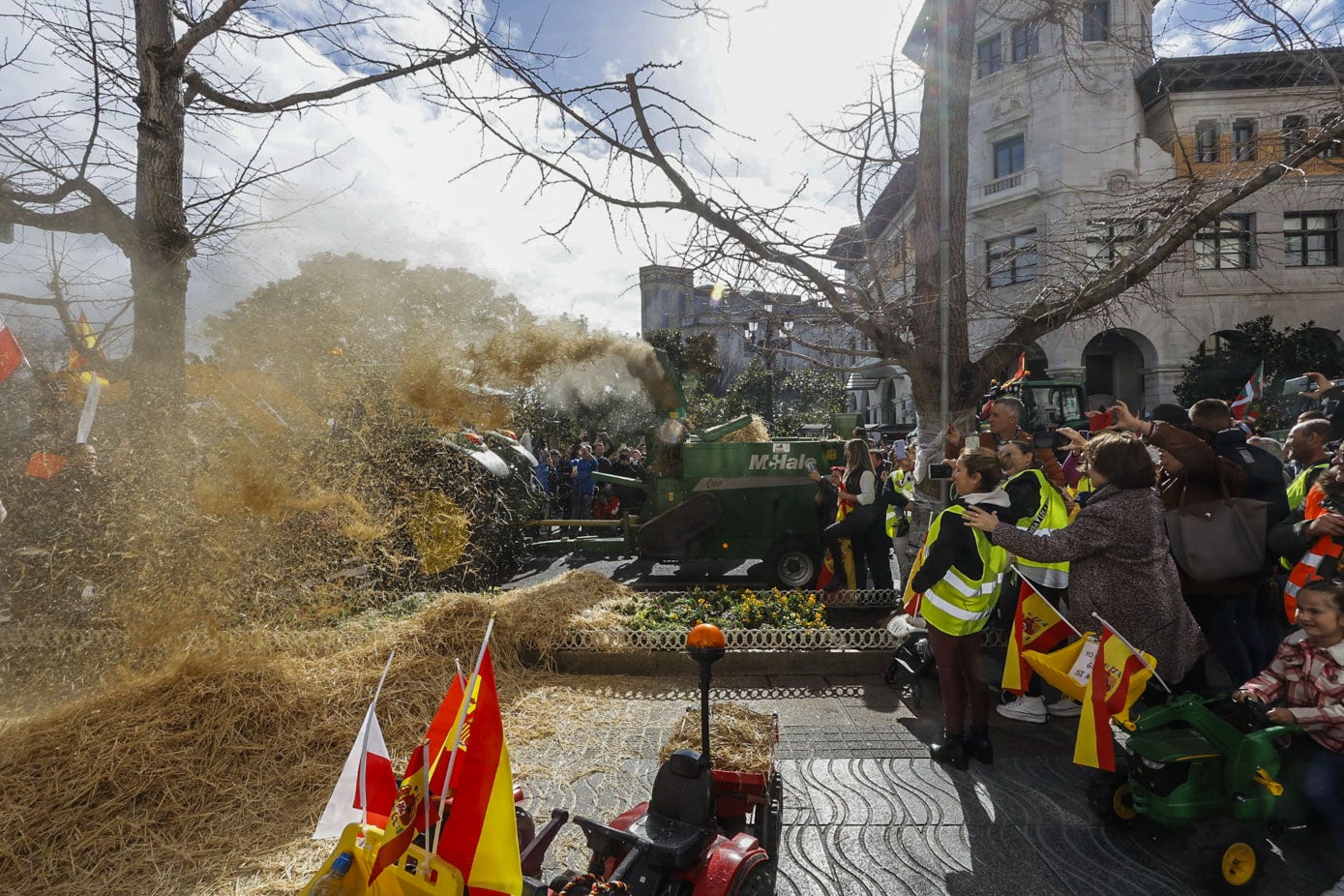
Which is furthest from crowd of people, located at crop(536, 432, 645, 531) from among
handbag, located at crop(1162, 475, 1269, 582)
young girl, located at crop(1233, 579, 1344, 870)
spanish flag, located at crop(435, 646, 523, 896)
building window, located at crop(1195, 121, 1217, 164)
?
spanish flag, located at crop(435, 646, 523, 896)

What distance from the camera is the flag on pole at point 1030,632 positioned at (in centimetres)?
393

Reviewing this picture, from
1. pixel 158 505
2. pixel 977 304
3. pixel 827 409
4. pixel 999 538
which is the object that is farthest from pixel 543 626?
pixel 827 409

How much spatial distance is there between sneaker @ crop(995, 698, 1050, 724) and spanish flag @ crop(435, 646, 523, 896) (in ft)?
13.5

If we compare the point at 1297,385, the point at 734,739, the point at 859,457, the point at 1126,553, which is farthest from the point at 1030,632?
the point at 1297,385

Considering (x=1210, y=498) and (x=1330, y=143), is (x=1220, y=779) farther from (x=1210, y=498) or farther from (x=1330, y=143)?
(x=1330, y=143)

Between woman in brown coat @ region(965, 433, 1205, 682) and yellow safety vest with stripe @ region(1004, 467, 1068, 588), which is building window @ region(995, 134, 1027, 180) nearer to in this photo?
yellow safety vest with stripe @ region(1004, 467, 1068, 588)

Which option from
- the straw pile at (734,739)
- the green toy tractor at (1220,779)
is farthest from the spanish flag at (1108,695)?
the straw pile at (734,739)

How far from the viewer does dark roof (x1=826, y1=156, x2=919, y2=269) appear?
5.37 m

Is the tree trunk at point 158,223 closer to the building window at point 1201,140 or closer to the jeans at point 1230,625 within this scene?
the jeans at point 1230,625

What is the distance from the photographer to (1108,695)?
3.40 m

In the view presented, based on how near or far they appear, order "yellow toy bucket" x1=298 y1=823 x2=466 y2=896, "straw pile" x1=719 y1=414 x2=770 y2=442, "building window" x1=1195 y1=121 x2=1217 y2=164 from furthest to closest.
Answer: "straw pile" x1=719 y1=414 x2=770 y2=442 → "building window" x1=1195 y1=121 x2=1217 y2=164 → "yellow toy bucket" x1=298 y1=823 x2=466 y2=896

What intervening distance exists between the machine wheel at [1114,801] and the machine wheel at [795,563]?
18.5 ft

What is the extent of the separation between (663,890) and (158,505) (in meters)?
→ 4.63

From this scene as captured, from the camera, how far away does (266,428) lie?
21.2 ft
